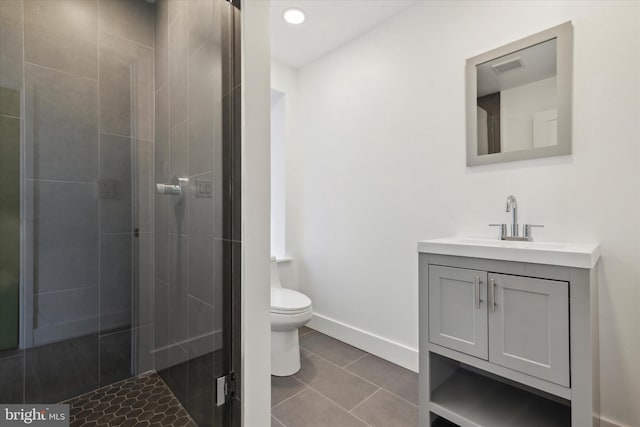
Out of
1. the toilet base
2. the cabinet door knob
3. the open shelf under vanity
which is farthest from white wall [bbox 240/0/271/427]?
the cabinet door knob

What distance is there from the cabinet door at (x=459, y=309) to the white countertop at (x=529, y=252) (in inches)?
3.2

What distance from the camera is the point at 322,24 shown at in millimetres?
2217

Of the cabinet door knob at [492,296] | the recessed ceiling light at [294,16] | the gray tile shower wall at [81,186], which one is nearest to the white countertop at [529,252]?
the cabinet door knob at [492,296]

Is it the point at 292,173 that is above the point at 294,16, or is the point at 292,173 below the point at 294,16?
below

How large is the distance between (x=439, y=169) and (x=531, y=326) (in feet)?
3.35

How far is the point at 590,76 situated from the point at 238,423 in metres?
2.13

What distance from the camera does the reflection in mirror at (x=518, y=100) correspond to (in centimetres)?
A: 148

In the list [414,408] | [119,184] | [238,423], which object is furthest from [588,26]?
[119,184]

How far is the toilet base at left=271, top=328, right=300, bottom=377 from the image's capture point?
6.23 feet

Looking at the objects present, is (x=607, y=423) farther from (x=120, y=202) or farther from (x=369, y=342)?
(x=120, y=202)

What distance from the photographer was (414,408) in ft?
5.14

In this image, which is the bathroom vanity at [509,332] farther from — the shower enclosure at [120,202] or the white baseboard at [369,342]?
the shower enclosure at [120,202]

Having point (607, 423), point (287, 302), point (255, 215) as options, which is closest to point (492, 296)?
point (607, 423)

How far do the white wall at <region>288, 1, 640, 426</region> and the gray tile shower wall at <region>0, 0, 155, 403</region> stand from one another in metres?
1.38
